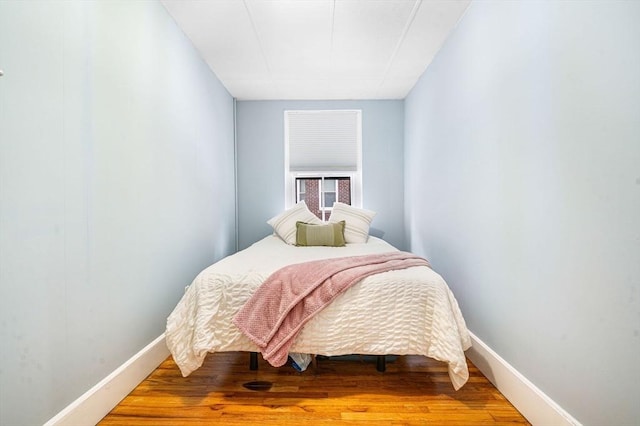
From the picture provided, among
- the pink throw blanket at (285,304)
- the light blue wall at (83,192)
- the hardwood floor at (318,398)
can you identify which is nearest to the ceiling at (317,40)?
the light blue wall at (83,192)

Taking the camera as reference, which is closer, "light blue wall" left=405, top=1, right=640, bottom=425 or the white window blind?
"light blue wall" left=405, top=1, right=640, bottom=425

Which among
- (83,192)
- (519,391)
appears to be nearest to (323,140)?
(83,192)

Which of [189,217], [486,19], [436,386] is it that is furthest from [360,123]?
[436,386]

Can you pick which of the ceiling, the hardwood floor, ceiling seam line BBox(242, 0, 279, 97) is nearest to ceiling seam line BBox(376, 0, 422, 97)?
the ceiling

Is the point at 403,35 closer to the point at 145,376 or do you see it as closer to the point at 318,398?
the point at 318,398

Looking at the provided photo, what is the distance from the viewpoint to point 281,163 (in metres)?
3.95

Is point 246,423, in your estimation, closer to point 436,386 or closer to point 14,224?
point 436,386

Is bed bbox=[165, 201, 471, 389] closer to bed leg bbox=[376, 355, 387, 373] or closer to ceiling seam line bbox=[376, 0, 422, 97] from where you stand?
bed leg bbox=[376, 355, 387, 373]

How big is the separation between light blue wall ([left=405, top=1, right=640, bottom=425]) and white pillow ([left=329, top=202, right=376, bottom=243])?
116 cm

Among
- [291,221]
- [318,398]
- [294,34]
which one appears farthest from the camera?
[291,221]

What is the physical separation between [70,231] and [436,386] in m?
2.01

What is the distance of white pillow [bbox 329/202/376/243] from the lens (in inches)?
127

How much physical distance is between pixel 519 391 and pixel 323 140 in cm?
322

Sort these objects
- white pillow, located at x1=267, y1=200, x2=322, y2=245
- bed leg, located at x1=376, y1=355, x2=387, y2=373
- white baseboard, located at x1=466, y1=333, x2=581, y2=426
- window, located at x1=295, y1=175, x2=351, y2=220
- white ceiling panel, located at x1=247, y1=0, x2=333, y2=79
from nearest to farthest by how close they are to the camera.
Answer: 1. white baseboard, located at x1=466, y1=333, x2=581, y2=426
2. bed leg, located at x1=376, y1=355, x2=387, y2=373
3. white ceiling panel, located at x1=247, y1=0, x2=333, y2=79
4. white pillow, located at x1=267, y1=200, x2=322, y2=245
5. window, located at x1=295, y1=175, x2=351, y2=220
